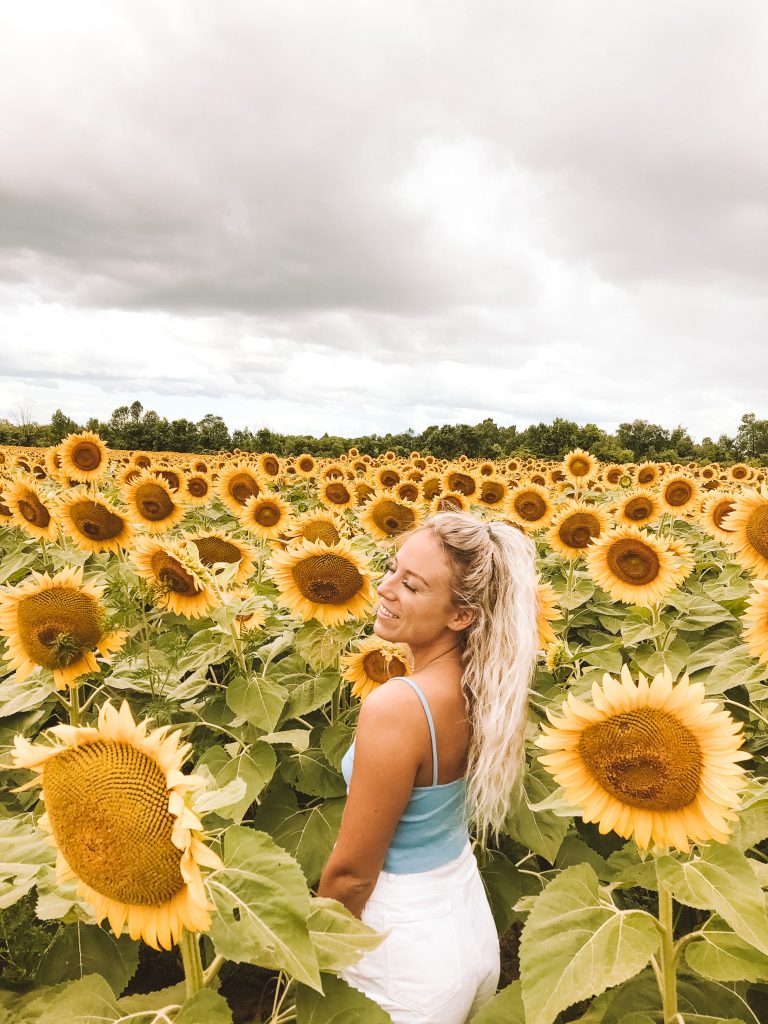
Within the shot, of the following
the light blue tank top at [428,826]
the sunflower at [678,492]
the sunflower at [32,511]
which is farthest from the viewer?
the sunflower at [678,492]

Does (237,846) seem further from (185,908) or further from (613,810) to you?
(613,810)

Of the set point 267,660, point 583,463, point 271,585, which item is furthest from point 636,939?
point 583,463

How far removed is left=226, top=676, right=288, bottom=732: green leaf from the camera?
3.16 metres

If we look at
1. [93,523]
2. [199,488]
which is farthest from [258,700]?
[199,488]

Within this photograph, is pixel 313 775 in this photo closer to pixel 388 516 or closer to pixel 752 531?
pixel 752 531

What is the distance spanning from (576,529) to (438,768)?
467 centimetres

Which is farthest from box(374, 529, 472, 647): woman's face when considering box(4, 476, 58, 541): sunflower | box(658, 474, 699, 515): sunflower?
box(658, 474, 699, 515): sunflower

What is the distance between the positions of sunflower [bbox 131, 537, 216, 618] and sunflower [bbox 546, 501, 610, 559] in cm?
402

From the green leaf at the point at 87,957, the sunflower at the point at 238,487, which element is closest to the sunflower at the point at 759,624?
the green leaf at the point at 87,957

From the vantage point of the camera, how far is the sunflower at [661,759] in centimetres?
184

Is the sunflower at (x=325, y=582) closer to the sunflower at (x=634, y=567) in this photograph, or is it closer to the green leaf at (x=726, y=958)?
the green leaf at (x=726, y=958)

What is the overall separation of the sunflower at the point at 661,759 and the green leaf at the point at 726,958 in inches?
10.9

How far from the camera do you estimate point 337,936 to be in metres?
1.73

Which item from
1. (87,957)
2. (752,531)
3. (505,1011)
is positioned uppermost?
(752,531)
